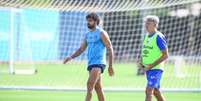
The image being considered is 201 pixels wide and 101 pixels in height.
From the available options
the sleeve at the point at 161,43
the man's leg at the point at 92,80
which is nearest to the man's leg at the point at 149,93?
the sleeve at the point at 161,43

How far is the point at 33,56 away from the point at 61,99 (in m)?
13.9

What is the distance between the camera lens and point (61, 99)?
1353 cm

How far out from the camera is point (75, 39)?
2706 cm

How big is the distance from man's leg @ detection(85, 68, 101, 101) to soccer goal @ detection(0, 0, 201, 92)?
493 centimetres

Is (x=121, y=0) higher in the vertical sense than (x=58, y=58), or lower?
higher

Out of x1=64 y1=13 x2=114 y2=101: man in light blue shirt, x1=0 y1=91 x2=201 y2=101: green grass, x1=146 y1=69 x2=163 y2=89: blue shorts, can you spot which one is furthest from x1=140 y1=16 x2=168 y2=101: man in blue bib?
x1=0 y1=91 x2=201 y2=101: green grass

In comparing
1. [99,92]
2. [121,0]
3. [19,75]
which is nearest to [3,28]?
[19,75]

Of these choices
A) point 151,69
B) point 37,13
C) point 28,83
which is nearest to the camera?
point 151,69

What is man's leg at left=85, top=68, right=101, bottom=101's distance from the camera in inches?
428

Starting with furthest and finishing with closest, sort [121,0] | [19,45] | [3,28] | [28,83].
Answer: [3,28]
[19,45]
[121,0]
[28,83]

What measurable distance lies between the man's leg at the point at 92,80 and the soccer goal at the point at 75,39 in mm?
4934

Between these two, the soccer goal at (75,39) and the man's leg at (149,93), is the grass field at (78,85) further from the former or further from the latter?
the man's leg at (149,93)

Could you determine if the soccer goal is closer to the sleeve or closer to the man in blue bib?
the man in blue bib

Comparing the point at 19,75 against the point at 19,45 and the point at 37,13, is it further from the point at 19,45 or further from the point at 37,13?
the point at 37,13
